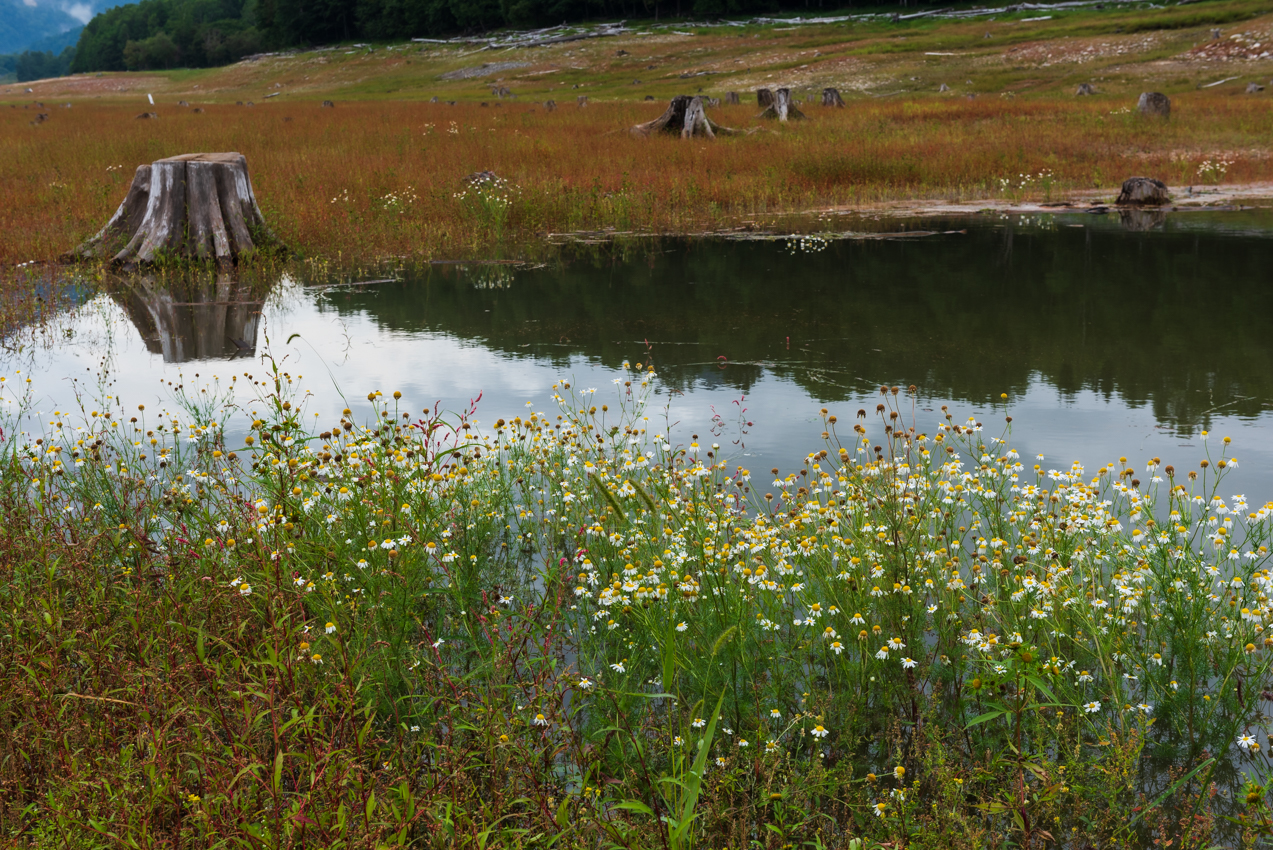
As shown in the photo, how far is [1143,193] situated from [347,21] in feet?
349

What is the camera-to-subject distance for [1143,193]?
596 inches

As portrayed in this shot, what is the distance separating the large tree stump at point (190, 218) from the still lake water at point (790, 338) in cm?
99

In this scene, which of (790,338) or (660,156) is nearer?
(790,338)

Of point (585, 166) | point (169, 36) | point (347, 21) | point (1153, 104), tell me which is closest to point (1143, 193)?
point (585, 166)

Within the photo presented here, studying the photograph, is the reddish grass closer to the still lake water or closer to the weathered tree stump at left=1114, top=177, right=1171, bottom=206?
the weathered tree stump at left=1114, top=177, right=1171, bottom=206

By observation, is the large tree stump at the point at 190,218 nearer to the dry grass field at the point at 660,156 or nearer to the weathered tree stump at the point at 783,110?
the dry grass field at the point at 660,156

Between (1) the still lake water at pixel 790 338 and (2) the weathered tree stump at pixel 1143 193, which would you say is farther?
(2) the weathered tree stump at pixel 1143 193

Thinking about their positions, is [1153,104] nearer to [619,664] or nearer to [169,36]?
[619,664]

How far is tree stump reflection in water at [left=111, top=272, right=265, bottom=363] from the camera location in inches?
331

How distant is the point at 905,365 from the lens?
24.9 ft

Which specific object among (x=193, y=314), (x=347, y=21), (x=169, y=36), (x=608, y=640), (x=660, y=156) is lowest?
(x=608, y=640)

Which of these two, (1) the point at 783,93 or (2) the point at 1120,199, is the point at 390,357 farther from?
(1) the point at 783,93

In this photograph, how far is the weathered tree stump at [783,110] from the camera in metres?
27.5

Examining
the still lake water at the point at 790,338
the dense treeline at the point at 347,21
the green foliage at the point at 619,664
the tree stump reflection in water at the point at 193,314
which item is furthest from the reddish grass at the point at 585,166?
the dense treeline at the point at 347,21
